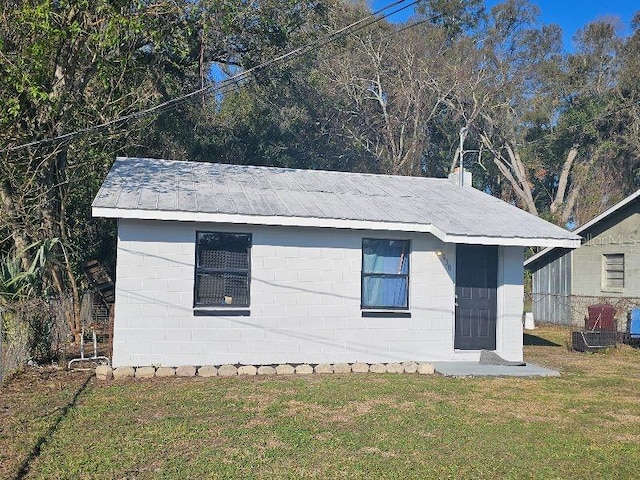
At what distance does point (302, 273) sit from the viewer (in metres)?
12.5

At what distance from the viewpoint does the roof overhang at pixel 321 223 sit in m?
11.2

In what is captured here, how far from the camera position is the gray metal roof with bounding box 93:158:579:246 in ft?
38.4

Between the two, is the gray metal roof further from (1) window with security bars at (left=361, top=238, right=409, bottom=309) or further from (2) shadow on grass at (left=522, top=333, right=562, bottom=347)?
(2) shadow on grass at (left=522, top=333, right=562, bottom=347)

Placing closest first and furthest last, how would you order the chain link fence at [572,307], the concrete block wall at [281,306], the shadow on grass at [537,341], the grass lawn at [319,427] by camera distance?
the grass lawn at [319,427] < the concrete block wall at [281,306] < the shadow on grass at [537,341] < the chain link fence at [572,307]

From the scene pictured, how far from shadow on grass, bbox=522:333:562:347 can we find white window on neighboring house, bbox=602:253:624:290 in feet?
11.3

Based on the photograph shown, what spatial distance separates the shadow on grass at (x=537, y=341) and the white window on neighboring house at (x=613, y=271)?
3.45 m

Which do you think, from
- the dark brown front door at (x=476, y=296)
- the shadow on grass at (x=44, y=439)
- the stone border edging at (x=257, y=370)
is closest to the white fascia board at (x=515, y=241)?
the dark brown front door at (x=476, y=296)

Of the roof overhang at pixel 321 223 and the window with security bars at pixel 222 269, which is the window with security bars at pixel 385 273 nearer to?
the roof overhang at pixel 321 223

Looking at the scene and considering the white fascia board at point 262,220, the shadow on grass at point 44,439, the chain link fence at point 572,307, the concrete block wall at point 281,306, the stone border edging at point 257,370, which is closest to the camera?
the shadow on grass at point 44,439

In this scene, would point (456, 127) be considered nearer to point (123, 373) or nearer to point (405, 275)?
point (405, 275)

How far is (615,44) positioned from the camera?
37219 mm

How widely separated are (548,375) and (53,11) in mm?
11924

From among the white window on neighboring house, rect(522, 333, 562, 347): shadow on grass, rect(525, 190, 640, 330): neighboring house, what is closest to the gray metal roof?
rect(522, 333, 562, 347): shadow on grass

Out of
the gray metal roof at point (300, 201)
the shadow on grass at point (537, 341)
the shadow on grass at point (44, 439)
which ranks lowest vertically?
the shadow on grass at point (44, 439)
